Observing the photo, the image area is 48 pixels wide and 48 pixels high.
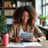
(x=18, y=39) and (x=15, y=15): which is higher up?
(x=15, y=15)

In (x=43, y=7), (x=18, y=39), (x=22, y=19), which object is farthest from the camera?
(x=43, y=7)

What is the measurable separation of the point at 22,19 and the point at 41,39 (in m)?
0.49

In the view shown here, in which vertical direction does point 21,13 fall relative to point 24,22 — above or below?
above

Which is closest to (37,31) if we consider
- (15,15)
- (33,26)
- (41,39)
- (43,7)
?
(33,26)

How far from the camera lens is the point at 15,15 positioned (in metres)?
2.20

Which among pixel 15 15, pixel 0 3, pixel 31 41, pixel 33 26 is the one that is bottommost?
pixel 31 41

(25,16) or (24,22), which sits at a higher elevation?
(25,16)

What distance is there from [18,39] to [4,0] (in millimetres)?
3514

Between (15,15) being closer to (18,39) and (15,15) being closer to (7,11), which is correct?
(18,39)

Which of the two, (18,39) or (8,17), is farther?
(8,17)

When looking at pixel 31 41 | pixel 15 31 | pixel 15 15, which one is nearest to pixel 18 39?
pixel 31 41

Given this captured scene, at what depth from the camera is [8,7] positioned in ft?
16.7

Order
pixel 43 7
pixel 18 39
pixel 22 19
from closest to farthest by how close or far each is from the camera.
→ 1. pixel 18 39
2. pixel 22 19
3. pixel 43 7

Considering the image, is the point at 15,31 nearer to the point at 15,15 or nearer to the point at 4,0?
the point at 15,15
